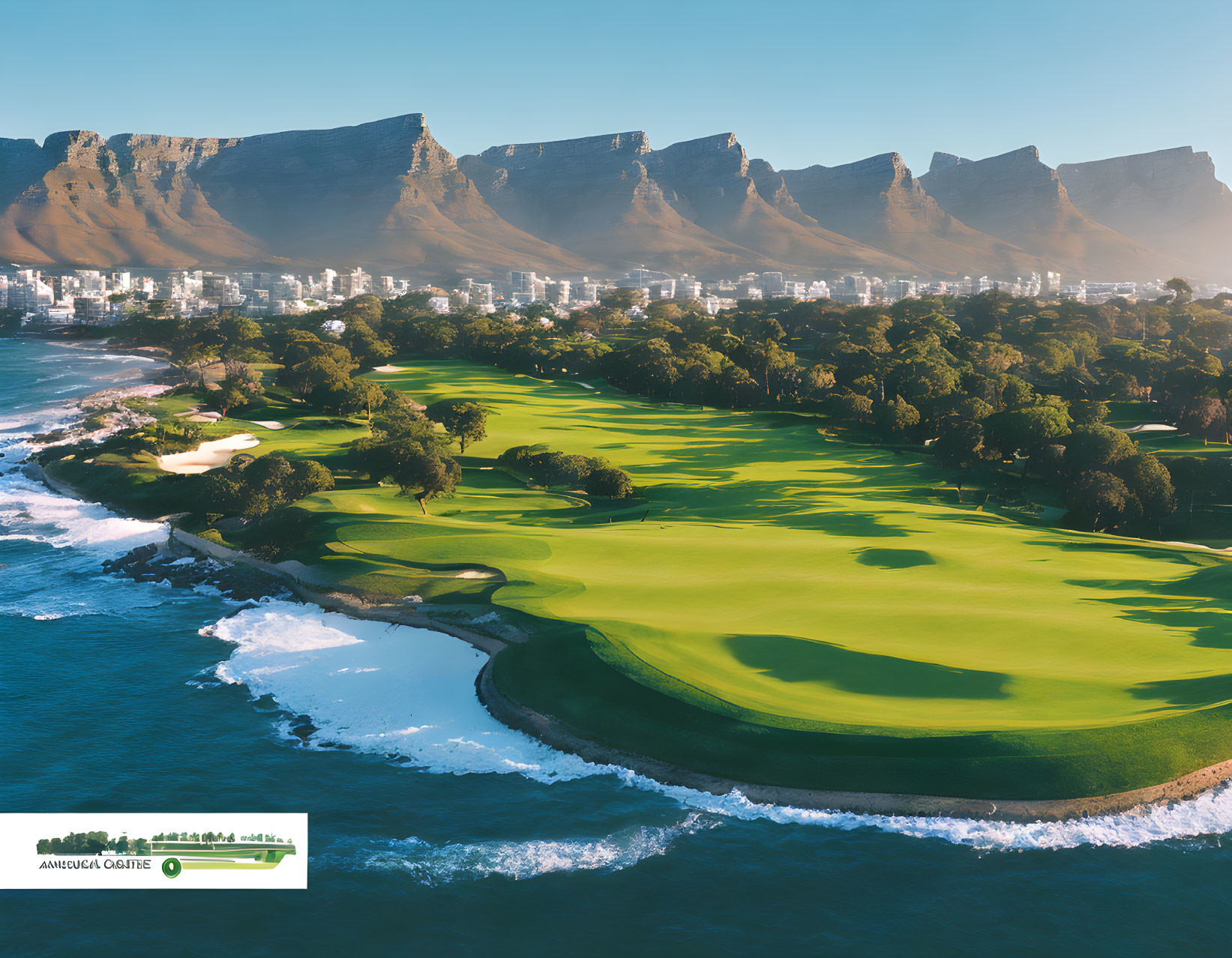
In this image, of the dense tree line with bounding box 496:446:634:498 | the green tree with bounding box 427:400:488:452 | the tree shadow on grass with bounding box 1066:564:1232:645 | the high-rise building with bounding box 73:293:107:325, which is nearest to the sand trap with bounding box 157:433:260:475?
the green tree with bounding box 427:400:488:452

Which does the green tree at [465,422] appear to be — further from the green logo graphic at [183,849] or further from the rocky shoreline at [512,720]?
the green logo graphic at [183,849]

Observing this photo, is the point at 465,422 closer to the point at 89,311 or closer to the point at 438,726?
the point at 438,726

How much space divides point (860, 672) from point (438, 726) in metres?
13.5

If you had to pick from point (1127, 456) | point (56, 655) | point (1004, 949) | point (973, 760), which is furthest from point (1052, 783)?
point (1127, 456)

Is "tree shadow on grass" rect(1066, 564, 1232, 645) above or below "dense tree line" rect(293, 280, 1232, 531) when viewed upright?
below

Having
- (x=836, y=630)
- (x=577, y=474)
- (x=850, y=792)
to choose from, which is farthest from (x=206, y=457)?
(x=850, y=792)

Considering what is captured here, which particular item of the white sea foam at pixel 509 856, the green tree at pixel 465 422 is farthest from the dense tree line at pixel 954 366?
the white sea foam at pixel 509 856

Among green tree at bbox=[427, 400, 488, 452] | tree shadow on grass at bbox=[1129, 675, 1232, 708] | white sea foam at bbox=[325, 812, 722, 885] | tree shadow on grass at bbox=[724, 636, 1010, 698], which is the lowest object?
white sea foam at bbox=[325, 812, 722, 885]

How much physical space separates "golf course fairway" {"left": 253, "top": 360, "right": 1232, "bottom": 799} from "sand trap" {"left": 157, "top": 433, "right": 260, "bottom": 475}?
1747 cm

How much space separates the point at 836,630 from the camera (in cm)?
3097

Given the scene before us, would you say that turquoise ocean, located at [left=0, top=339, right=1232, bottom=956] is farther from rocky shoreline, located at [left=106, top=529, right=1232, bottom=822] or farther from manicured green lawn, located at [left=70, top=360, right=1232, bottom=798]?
manicured green lawn, located at [left=70, top=360, right=1232, bottom=798]

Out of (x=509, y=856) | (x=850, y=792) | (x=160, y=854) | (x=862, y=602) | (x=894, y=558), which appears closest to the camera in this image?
(x=160, y=854)

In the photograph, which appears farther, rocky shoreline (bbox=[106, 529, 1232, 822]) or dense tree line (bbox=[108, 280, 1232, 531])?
dense tree line (bbox=[108, 280, 1232, 531])

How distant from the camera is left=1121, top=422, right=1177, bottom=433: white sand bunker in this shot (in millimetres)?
81688
